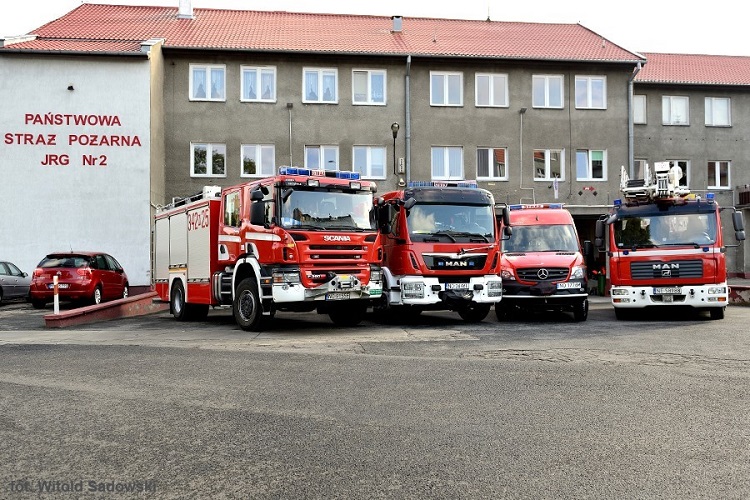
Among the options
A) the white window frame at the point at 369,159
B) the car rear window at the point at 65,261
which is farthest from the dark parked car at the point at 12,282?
the white window frame at the point at 369,159

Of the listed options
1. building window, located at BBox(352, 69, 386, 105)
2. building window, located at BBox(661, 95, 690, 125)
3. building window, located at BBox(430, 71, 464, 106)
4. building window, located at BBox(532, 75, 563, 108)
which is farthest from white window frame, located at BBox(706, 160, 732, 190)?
building window, located at BBox(352, 69, 386, 105)

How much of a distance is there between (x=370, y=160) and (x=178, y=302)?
14.2 m

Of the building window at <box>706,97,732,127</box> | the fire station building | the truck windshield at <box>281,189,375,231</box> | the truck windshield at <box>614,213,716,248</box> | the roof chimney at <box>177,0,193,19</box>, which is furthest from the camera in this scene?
the building window at <box>706,97,732,127</box>

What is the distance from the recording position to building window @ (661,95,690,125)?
34938 millimetres

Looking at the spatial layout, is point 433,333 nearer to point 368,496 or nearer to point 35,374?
point 35,374

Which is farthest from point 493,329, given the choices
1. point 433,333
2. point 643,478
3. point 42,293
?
point 42,293

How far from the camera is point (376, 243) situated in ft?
46.6

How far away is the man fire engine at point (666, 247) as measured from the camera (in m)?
15.6

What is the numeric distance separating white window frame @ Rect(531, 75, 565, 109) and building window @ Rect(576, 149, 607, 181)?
227 cm

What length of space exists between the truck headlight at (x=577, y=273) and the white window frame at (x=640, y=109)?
2091cm

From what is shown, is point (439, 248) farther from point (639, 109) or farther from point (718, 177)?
point (718, 177)

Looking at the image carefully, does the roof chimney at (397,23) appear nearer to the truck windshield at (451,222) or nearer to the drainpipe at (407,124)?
the drainpipe at (407,124)

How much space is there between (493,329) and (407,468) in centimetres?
964

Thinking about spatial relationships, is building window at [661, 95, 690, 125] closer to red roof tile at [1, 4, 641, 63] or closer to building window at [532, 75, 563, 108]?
red roof tile at [1, 4, 641, 63]
